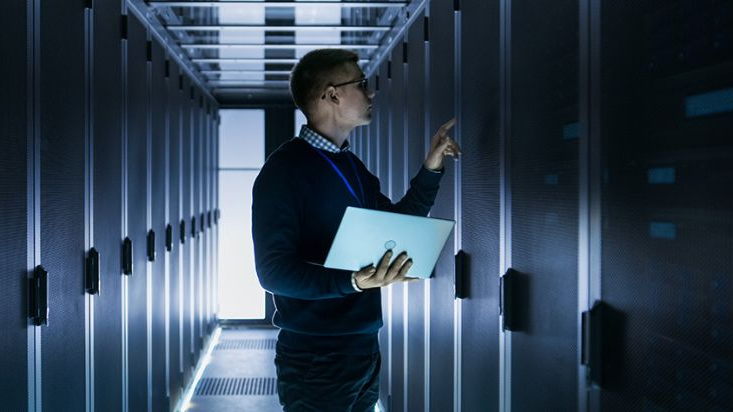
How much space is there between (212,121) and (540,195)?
6334mm

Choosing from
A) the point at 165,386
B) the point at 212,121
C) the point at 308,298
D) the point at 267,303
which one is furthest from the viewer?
the point at 267,303

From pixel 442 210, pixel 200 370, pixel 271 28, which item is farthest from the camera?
pixel 200 370

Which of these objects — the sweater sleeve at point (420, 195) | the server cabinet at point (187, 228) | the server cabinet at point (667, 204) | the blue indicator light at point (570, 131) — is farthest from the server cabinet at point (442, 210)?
the server cabinet at point (187, 228)

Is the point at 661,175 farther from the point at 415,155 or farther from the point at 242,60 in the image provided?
the point at 242,60

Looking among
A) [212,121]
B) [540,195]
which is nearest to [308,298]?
[540,195]

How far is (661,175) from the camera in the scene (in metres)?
1.15

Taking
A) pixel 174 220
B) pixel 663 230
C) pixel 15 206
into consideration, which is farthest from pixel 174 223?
pixel 663 230

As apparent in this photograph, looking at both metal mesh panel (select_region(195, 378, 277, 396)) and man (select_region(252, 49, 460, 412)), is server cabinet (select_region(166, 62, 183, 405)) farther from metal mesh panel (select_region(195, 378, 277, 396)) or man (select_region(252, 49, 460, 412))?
man (select_region(252, 49, 460, 412))

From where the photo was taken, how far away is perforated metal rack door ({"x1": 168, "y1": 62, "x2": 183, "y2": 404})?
15.6 ft

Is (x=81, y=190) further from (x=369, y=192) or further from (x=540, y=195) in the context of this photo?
(x=540, y=195)

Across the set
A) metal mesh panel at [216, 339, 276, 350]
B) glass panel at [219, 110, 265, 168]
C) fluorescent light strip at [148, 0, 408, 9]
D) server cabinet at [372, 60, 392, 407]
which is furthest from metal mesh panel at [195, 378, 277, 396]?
fluorescent light strip at [148, 0, 408, 9]

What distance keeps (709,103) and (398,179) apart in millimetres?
2942

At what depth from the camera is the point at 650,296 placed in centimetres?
121

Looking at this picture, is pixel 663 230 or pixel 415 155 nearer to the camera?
pixel 663 230
